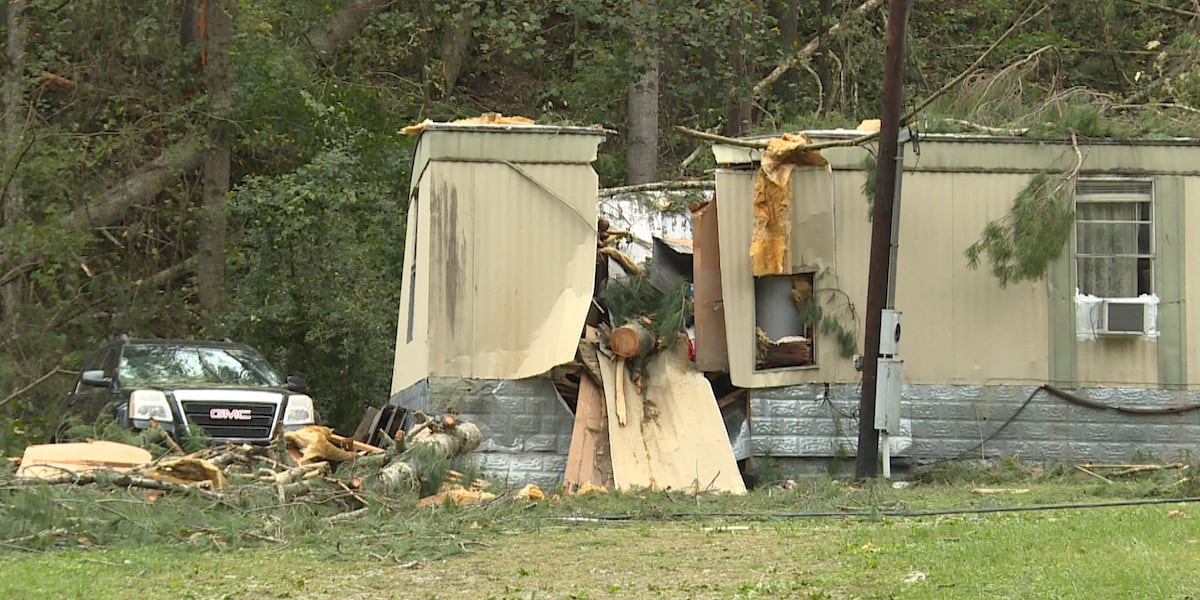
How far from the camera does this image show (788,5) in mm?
30031

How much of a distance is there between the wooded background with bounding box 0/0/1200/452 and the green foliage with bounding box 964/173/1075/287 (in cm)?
496

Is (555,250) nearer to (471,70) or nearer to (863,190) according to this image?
(863,190)

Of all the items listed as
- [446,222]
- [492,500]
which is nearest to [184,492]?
[492,500]

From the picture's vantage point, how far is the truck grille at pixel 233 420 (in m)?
16.2

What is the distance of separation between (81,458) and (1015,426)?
370 inches

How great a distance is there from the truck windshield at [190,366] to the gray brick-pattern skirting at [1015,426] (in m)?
5.63

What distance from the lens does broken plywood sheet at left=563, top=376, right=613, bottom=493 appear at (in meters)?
16.0

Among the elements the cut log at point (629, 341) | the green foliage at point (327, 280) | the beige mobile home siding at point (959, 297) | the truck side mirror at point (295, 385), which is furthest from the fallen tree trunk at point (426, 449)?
the green foliage at point (327, 280)

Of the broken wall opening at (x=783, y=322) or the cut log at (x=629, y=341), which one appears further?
the broken wall opening at (x=783, y=322)

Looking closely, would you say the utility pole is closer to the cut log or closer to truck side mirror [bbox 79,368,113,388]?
the cut log

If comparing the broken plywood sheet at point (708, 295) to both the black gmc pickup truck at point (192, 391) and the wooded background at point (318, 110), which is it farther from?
the wooded background at point (318, 110)

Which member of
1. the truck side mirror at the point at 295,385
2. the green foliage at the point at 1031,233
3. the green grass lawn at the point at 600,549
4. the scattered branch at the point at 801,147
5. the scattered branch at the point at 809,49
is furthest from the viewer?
Result: the scattered branch at the point at 809,49

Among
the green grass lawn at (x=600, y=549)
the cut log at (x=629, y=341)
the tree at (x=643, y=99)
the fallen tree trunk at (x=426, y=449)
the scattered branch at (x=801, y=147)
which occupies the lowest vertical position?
the green grass lawn at (x=600, y=549)

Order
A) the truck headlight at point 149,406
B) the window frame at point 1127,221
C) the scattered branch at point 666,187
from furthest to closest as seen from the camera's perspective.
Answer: the scattered branch at point 666,187 < the window frame at point 1127,221 < the truck headlight at point 149,406
